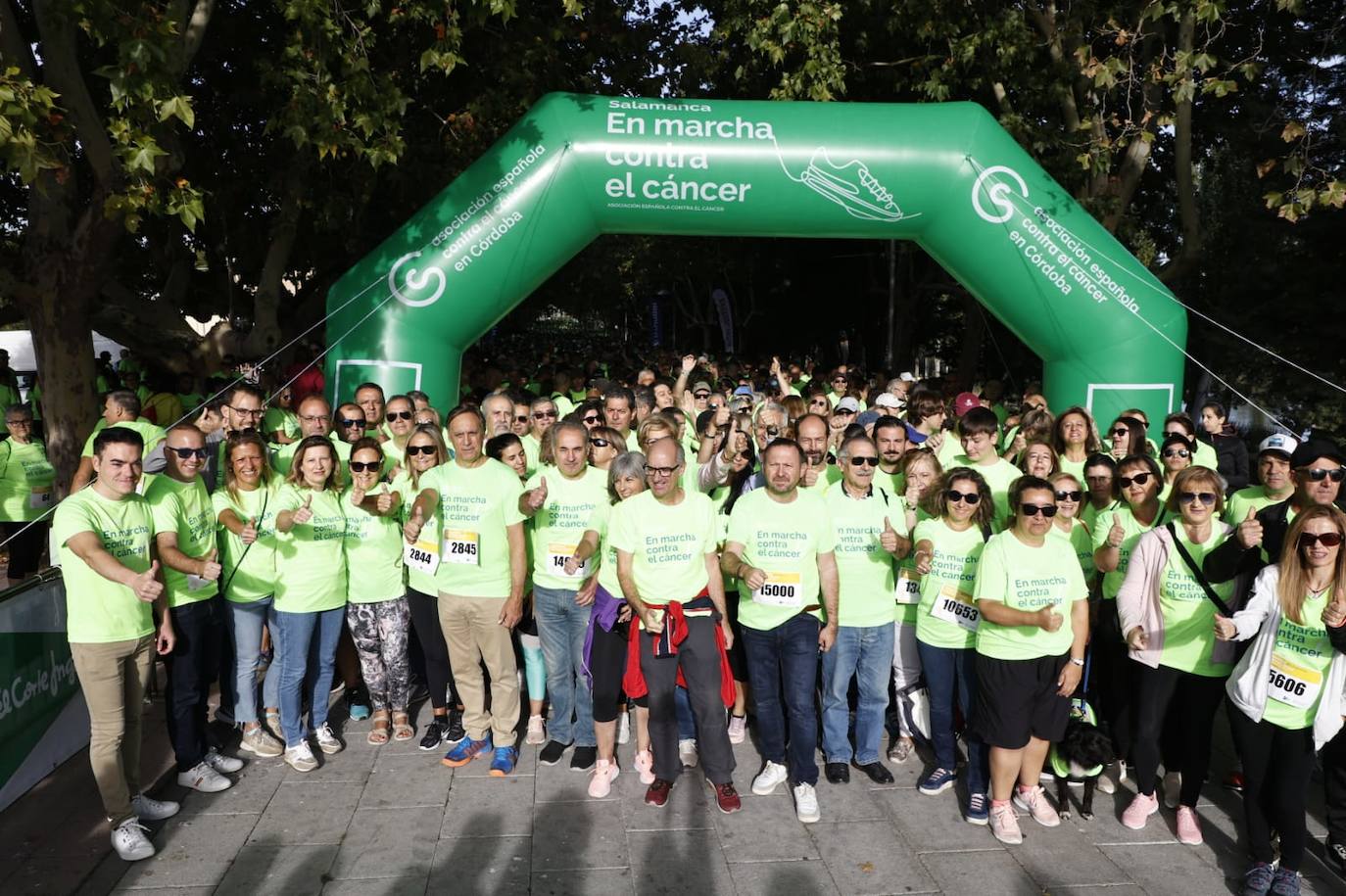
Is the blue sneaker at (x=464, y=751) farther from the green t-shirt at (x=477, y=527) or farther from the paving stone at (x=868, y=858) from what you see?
the paving stone at (x=868, y=858)

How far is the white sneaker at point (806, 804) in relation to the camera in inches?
165

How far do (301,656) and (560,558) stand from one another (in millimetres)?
1431

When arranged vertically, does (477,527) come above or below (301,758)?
above

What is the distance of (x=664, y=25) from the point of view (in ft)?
41.3

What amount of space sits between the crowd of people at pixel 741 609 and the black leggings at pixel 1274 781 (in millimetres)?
11

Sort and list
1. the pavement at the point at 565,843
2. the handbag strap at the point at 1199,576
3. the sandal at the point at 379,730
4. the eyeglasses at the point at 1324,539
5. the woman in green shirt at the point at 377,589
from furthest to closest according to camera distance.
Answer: the sandal at the point at 379,730 → the woman in green shirt at the point at 377,589 → the handbag strap at the point at 1199,576 → the pavement at the point at 565,843 → the eyeglasses at the point at 1324,539

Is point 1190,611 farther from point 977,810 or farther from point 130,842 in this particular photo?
point 130,842

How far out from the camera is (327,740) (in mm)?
4844

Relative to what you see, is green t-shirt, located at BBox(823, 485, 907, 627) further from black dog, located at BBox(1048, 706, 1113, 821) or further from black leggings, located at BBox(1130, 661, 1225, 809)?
black leggings, located at BBox(1130, 661, 1225, 809)

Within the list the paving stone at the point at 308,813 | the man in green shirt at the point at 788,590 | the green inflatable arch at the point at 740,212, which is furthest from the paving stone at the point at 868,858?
the green inflatable arch at the point at 740,212

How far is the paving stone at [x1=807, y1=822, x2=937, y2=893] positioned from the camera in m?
3.71

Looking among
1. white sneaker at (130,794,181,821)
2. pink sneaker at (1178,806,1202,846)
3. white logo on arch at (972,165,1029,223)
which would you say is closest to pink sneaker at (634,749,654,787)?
white sneaker at (130,794,181,821)

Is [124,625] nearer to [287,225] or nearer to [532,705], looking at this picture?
[532,705]

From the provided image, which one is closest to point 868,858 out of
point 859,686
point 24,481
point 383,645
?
point 859,686
